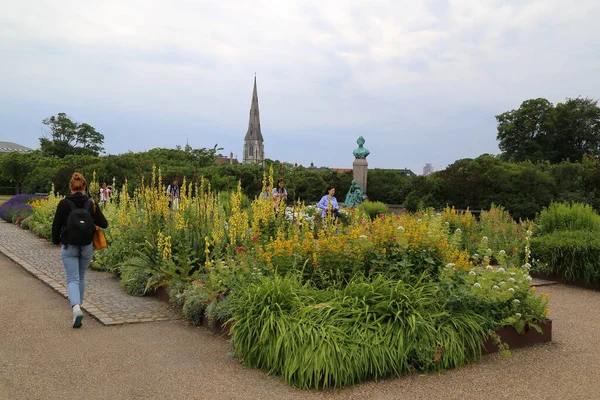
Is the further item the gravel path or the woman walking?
the woman walking

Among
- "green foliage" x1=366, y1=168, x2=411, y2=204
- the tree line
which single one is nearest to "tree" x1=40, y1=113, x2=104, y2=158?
the tree line

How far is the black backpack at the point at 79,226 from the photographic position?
6.14 m

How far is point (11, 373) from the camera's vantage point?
4465mm

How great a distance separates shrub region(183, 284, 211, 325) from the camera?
19.8 feet

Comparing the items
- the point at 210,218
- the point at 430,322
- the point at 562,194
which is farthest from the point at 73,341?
the point at 562,194

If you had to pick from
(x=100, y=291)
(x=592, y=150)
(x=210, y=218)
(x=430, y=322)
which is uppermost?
(x=592, y=150)

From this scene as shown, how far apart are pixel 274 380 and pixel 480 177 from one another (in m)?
23.1

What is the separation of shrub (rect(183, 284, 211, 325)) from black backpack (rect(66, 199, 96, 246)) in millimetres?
1383

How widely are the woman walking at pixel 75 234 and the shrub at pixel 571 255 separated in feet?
24.2

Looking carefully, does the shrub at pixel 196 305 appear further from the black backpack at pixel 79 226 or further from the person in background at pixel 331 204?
the person in background at pixel 331 204

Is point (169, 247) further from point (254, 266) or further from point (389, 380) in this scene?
point (389, 380)

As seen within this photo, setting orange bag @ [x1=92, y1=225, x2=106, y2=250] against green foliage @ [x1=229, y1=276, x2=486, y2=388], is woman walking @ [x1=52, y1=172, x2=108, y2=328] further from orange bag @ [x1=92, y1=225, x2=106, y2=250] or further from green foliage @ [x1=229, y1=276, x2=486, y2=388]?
green foliage @ [x1=229, y1=276, x2=486, y2=388]

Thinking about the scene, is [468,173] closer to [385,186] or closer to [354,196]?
[385,186]

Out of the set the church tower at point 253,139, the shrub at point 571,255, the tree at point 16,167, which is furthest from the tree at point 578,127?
the church tower at point 253,139
